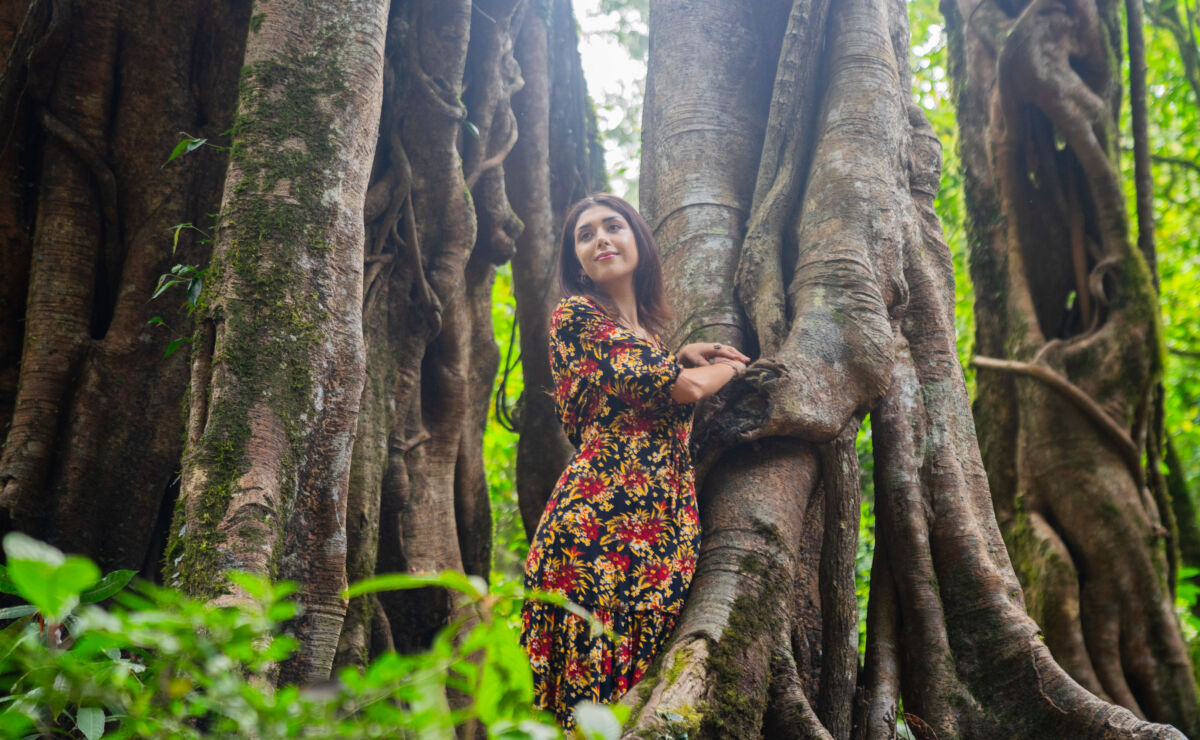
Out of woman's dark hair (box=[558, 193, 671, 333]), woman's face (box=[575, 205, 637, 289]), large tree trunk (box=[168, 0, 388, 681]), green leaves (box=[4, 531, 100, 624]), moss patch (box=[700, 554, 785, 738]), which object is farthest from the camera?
woman's dark hair (box=[558, 193, 671, 333])

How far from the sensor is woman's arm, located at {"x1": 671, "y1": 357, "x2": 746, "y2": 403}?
275cm

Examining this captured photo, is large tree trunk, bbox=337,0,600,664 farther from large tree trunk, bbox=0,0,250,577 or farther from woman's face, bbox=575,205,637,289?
woman's face, bbox=575,205,637,289

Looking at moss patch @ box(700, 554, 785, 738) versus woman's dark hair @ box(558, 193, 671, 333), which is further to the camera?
woman's dark hair @ box(558, 193, 671, 333)

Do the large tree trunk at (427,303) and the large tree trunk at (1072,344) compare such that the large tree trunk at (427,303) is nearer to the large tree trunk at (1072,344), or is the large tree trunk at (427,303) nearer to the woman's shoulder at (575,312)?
the woman's shoulder at (575,312)

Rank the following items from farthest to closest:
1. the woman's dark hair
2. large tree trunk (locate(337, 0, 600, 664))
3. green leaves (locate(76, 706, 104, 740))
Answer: large tree trunk (locate(337, 0, 600, 664))
the woman's dark hair
green leaves (locate(76, 706, 104, 740))

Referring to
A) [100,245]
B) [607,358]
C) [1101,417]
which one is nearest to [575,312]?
[607,358]

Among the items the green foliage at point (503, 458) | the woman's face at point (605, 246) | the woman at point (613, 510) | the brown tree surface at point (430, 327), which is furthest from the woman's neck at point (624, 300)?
the green foliage at point (503, 458)

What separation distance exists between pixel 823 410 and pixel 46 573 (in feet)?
8.53

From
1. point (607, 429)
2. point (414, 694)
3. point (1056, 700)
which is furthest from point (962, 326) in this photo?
point (414, 694)

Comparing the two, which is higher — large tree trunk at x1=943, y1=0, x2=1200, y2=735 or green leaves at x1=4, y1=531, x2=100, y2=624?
large tree trunk at x1=943, y1=0, x2=1200, y2=735

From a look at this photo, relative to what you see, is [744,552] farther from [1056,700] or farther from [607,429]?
[1056,700]

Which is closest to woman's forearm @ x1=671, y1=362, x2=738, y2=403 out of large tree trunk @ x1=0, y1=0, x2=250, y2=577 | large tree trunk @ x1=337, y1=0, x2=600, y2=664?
large tree trunk @ x1=337, y1=0, x2=600, y2=664

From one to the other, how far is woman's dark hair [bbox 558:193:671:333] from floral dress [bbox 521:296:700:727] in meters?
0.43

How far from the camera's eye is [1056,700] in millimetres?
2988
